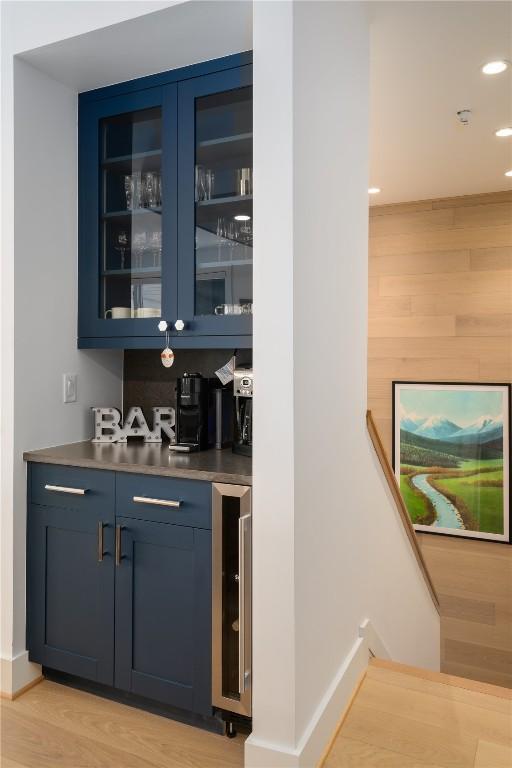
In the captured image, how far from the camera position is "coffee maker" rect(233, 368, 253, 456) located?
2.20m

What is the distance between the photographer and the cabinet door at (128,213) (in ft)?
7.77

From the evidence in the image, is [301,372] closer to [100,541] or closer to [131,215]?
[100,541]

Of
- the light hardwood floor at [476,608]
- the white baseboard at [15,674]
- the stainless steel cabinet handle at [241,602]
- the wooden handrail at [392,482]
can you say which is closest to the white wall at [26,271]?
the white baseboard at [15,674]

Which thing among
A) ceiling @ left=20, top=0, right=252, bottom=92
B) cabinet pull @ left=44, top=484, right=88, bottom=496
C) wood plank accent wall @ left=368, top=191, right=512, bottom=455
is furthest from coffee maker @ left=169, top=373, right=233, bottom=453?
wood plank accent wall @ left=368, top=191, right=512, bottom=455

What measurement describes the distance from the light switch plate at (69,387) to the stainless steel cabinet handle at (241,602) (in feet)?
3.51

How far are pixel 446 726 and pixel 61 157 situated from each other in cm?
253

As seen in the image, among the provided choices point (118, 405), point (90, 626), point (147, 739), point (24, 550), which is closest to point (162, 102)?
point (118, 405)

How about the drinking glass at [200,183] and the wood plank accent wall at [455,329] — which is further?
the wood plank accent wall at [455,329]

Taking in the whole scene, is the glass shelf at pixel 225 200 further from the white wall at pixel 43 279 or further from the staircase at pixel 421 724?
the staircase at pixel 421 724

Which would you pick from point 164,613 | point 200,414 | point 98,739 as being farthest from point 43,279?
point 98,739

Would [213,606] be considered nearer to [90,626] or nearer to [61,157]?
[90,626]

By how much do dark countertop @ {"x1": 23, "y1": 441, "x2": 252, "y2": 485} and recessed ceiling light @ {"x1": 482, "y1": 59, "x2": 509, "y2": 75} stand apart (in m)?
1.97

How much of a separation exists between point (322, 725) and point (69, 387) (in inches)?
62.8

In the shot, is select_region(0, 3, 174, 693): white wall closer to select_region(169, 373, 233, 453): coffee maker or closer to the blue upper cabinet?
the blue upper cabinet
